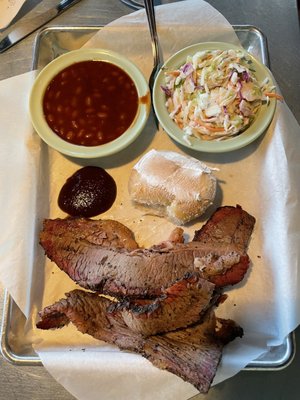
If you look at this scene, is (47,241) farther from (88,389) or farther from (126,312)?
(88,389)

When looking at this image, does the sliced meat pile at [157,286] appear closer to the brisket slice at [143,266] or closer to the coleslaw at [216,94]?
the brisket slice at [143,266]

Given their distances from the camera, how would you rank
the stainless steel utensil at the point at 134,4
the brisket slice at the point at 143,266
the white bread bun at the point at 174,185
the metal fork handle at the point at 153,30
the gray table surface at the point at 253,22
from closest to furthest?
the brisket slice at the point at 143,266
the white bread bun at the point at 174,185
the metal fork handle at the point at 153,30
the gray table surface at the point at 253,22
the stainless steel utensil at the point at 134,4

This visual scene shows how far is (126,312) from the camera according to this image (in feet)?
7.24


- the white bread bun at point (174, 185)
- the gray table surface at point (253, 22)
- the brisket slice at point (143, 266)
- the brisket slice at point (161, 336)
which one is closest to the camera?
the brisket slice at point (161, 336)

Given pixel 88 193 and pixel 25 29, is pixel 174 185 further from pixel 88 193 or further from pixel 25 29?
pixel 25 29

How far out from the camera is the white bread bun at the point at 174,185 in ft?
8.13

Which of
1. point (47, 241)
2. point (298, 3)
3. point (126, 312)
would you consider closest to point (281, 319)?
point (126, 312)

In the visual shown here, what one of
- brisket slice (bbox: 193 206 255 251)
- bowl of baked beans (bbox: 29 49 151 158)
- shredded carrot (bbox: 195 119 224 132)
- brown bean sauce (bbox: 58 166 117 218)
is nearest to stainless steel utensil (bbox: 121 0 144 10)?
bowl of baked beans (bbox: 29 49 151 158)

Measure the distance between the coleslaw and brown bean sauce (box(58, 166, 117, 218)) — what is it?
553mm

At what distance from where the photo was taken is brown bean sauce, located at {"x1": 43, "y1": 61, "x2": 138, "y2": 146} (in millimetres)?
2691

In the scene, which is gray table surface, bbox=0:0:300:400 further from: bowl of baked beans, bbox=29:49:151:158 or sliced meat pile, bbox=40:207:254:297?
sliced meat pile, bbox=40:207:254:297

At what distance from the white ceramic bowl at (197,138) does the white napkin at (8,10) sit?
131cm

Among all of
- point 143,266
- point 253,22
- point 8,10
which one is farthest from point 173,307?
point 8,10

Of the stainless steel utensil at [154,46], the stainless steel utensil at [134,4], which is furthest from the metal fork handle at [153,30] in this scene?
the stainless steel utensil at [134,4]
